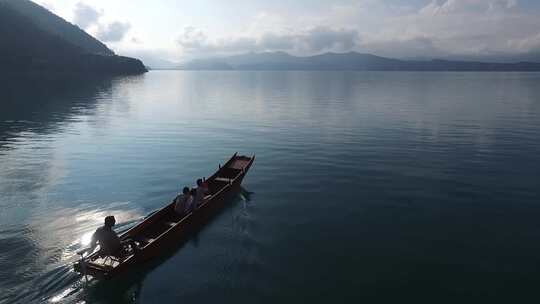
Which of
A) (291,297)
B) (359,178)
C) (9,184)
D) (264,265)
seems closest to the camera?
(291,297)

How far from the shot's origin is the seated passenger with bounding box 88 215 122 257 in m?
17.7

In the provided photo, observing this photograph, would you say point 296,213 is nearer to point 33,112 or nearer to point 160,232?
point 160,232

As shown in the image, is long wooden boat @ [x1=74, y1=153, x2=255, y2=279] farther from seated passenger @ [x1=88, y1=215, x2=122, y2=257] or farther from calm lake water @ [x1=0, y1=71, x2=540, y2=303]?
calm lake water @ [x1=0, y1=71, x2=540, y2=303]

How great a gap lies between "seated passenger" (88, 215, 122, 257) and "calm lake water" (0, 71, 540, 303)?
151 centimetres

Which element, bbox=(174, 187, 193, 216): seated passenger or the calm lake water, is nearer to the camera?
the calm lake water

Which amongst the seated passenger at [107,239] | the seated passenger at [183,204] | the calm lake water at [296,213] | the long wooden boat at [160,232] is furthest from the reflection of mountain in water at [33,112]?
the seated passenger at [107,239]

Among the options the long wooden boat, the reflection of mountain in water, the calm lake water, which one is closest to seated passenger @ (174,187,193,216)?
the long wooden boat

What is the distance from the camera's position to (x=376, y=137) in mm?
50125

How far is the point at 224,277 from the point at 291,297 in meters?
3.51

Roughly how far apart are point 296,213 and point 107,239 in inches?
488

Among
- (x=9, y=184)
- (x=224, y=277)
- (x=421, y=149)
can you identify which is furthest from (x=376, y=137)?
(x=9, y=184)

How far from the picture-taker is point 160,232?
853 inches

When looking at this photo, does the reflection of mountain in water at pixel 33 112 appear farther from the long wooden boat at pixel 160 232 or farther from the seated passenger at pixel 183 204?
the seated passenger at pixel 183 204

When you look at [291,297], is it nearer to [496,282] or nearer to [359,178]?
[496,282]
